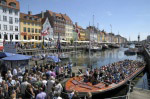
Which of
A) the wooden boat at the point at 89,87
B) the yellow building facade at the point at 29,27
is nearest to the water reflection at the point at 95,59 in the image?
the wooden boat at the point at 89,87

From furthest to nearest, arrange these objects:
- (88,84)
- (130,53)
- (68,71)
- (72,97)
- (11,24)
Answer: (130,53) < (11,24) < (68,71) < (88,84) < (72,97)

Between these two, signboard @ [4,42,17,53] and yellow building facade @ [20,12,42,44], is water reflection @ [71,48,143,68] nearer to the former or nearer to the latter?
yellow building facade @ [20,12,42,44]

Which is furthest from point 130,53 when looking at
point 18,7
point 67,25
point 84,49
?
point 18,7

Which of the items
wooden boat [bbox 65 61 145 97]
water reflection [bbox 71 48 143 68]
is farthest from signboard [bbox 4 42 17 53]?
water reflection [bbox 71 48 143 68]

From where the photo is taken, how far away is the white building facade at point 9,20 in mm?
44031

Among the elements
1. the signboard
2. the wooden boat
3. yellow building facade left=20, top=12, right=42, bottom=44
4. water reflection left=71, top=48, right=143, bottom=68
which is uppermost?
yellow building facade left=20, top=12, right=42, bottom=44

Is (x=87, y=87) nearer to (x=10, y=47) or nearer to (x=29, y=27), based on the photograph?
(x=10, y=47)

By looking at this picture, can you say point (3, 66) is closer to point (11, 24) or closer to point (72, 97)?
point (72, 97)

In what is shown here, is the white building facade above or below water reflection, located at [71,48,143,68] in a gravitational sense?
above

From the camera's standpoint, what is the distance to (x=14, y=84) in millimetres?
8477

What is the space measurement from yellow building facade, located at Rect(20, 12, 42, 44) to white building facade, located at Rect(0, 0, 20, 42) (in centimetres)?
210

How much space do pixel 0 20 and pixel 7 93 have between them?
1685 inches

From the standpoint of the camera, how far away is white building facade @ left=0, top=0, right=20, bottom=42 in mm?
44031

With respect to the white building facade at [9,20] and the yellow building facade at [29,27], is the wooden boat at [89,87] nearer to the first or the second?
the white building facade at [9,20]
